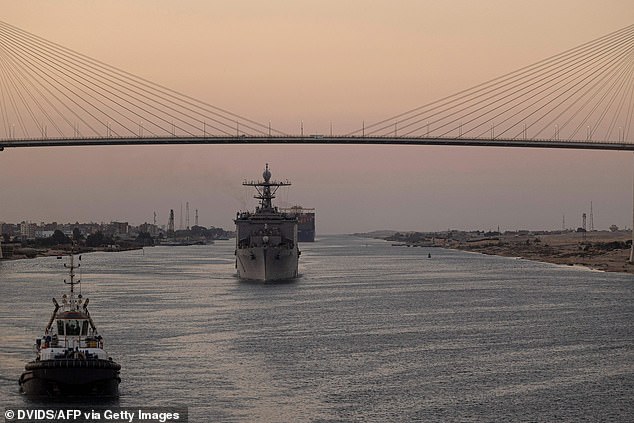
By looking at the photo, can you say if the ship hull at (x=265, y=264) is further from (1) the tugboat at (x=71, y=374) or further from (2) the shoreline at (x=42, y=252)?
Answer: (1) the tugboat at (x=71, y=374)

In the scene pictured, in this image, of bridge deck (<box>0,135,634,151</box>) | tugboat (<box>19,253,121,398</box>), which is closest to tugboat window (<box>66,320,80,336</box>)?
tugboat (<box>19,253,121,398</box>)

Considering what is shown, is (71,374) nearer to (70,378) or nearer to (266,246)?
(70,378)

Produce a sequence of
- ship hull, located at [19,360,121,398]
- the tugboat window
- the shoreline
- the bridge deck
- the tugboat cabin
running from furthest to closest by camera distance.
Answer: the shoreline < the bridge deck < the tugboat window < the tugboat cabin < ship hull, located at [19,360,121,398]

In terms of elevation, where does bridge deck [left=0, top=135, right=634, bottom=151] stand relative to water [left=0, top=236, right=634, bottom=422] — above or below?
above

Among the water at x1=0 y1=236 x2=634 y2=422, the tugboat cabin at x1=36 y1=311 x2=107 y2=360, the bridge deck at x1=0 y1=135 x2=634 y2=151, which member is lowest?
the water at x1=0 y1=236 x2=634 y2=422

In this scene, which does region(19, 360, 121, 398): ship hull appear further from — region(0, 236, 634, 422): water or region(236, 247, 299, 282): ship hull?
region(236, 247, 299, 282): ship hull

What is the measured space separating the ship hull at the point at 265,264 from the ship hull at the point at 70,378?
50.3 metres

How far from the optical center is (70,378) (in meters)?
28.4

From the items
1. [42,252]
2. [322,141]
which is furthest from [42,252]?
[322,141]

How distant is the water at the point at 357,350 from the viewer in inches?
Result: 1131

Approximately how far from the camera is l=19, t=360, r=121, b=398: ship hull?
2841cm

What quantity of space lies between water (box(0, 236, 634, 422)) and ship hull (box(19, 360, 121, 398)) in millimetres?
723

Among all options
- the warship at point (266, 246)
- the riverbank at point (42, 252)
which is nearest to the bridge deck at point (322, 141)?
the warship at point (266, 246)

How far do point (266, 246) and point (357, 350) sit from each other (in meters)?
41.7
